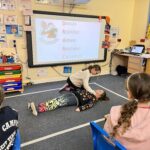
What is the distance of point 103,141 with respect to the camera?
3.52 feet

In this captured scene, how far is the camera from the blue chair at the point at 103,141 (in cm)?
93

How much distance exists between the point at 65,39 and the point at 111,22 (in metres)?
1.46

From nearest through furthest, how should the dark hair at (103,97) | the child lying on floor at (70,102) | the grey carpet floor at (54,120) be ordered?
1. the grey carpet floor at (54,120)
2. the child lying on floor at (70,102)
3. the dark hair at (103,97)

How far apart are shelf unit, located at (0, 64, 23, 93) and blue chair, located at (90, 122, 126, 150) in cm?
235

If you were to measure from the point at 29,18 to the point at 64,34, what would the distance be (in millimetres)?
853

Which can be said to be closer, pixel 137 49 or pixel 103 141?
pixel 103 141

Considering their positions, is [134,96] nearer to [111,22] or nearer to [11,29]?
[11,29]

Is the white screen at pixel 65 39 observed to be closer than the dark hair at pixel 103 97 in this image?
No

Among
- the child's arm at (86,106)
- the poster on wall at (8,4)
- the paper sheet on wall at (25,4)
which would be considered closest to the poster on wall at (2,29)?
the poster on wall at (8,4)

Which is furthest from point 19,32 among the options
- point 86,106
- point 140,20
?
point 140,20

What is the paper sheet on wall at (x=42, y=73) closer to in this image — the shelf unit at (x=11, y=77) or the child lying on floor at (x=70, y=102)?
the shelf unit at (x=11, y=77)

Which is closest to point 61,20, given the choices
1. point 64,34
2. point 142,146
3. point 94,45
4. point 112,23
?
point 64,34

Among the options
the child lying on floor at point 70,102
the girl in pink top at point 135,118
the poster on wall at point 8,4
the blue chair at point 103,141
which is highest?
the poster on wall at point 8,4

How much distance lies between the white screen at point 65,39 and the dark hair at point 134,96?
112 inches
